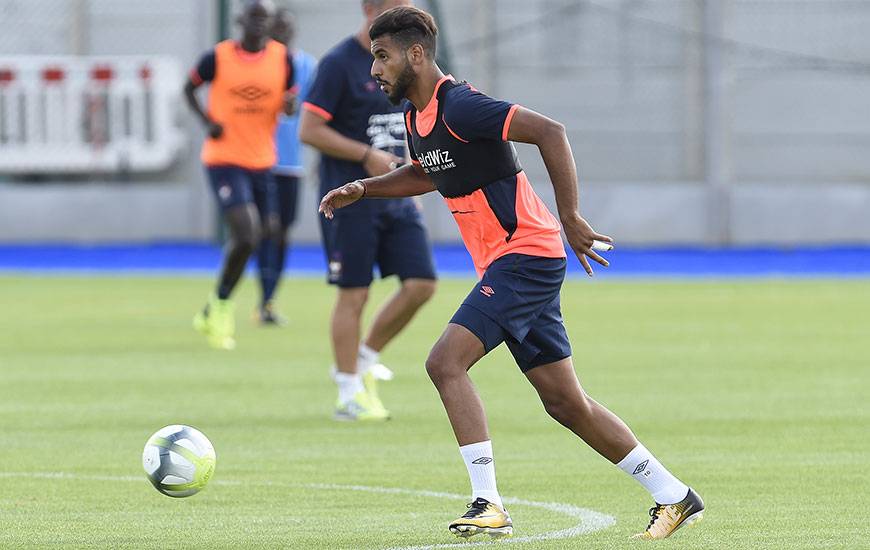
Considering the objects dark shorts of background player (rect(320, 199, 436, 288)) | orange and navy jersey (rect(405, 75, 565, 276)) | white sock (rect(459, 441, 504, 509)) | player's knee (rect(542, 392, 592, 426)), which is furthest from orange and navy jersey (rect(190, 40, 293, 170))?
white sock (rect(459, 441, 504, 509))

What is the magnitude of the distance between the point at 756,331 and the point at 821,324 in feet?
2.85

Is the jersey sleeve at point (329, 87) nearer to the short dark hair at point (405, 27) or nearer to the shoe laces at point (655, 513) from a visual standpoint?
the short dark hair at point (405, 27)

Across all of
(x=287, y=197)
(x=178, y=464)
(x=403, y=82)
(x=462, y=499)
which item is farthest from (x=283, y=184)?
(x=403, y=82)

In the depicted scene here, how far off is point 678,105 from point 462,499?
2082 cm

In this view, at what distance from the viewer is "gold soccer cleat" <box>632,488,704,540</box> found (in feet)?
21.3

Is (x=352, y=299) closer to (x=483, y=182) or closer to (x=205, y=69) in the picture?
(x=483, y=182)

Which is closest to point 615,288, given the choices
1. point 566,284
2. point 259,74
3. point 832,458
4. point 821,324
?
point 566,284

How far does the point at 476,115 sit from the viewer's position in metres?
6.49

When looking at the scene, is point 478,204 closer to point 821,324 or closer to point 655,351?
point 655,351

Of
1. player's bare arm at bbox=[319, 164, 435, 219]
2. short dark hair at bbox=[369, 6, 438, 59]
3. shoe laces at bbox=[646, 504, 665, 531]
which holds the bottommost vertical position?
shoe laces at bbox=[646, 504, 665, 531]

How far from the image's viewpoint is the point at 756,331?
15453mm

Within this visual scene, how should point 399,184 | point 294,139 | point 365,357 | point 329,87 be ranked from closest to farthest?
point 399,184, point 329,87, point 365,357, point 294,139

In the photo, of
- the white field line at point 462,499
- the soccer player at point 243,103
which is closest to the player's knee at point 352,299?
the white field line at point 462,499

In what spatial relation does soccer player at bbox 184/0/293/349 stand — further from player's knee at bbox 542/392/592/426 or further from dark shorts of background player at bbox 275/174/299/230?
player's knee at bbox 542/392/592/426
